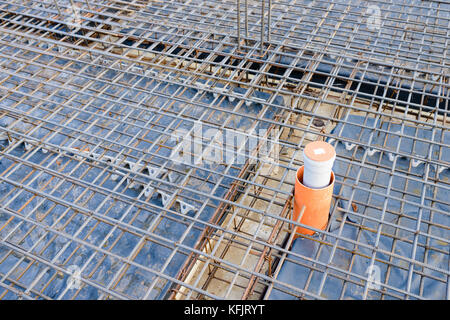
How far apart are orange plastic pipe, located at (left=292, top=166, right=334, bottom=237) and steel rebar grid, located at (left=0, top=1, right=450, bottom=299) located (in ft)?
0.76

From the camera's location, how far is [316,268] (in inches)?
218

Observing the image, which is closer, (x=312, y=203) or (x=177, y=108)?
(x=312, y=203)

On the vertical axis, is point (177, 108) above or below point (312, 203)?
below

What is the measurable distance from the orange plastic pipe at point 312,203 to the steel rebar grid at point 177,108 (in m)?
0.23

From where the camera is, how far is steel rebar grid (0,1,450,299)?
607 centimetres

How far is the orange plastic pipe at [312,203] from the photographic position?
5.66 m

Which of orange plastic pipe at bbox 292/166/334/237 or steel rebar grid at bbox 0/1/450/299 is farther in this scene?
steel rebar grid at bbox 0/1/450/299

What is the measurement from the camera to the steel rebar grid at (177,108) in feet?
19.9

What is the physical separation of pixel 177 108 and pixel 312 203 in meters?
4.51

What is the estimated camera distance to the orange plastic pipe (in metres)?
5.66

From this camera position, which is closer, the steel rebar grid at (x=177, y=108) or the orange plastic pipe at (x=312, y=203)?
the orange plastic pipe at (x=312, y=203)

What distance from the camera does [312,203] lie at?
5.74 metres
